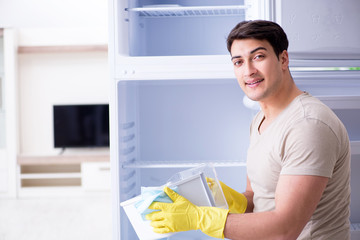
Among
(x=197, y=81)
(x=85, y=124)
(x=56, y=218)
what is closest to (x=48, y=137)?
(x=85, y=124)

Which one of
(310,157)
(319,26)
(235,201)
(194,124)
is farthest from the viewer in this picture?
(194,124)

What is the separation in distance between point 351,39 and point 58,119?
4.05 meters

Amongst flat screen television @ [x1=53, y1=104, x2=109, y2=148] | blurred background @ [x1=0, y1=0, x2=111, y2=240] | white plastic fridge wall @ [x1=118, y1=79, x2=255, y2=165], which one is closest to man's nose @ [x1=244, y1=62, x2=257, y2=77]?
white plastic fridge wall @ [x1=118, y1=79, x2=255, y2=165]

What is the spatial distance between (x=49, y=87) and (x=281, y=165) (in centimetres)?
450

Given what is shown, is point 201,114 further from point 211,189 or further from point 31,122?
point 31,122

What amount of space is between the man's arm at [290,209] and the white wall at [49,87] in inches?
167

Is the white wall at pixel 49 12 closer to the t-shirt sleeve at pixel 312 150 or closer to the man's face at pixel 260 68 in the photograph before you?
the man's face at pixel 260 68

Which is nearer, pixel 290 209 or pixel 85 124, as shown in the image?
pixel 290 209

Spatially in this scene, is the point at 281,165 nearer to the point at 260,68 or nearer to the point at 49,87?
the point at 260,68

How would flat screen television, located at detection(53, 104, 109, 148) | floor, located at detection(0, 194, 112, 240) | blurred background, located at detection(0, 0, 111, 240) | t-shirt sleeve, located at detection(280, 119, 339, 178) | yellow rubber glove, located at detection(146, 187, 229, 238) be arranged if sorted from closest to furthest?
t-shirt sleeve, located at detection(280, 119, 339, 178), yellow rubber glove, located at detection(146, 187, 229, 238), floor, located at detection(0, 194, 112, 240), blurred background, located at detection(0, 0, 111, 240), flat screen television, located at detection(53, 104, 109, 148)

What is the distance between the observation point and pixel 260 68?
1.19 m

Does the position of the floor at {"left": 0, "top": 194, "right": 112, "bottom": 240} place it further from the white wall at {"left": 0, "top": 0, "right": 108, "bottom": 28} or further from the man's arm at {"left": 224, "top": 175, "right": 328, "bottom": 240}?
the man's arm at {"left": 224, "top": 175, "right": 328, "bottom": 240}

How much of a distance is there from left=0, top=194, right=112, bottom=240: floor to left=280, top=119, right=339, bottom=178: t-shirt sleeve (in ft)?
8.47

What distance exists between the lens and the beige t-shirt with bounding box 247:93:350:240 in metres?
1.03
